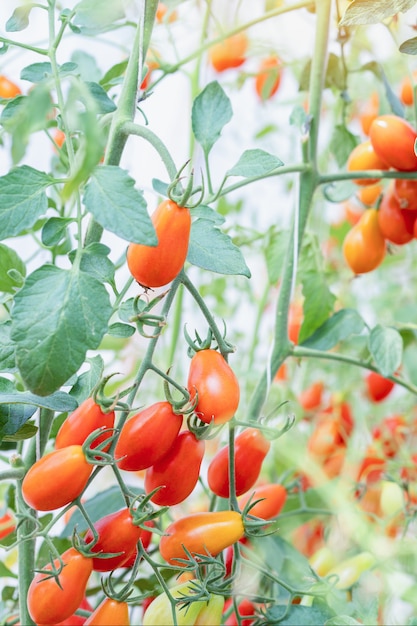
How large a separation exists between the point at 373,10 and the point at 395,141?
13 cm

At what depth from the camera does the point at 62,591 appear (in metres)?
0.37

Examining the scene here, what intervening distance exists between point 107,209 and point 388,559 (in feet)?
1.56

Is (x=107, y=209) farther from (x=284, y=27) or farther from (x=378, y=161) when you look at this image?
(x=284, y=27)

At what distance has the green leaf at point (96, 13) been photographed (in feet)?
1.52

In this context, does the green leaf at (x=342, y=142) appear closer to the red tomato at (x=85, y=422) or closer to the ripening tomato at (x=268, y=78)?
the ripening tomato at (x=268, y=78)

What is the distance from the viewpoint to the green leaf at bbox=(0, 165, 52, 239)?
0.34m

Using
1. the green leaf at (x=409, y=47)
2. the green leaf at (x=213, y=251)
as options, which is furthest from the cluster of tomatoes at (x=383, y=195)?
the green leaf at (x=213, y=251)

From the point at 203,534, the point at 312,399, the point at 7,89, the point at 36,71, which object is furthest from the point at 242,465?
the point at 312,399

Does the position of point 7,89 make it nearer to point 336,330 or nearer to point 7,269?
point 7,269

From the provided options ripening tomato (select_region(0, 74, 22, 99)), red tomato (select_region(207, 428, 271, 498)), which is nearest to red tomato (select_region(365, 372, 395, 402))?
red tomato (select_region(207, 428, 271, 498))

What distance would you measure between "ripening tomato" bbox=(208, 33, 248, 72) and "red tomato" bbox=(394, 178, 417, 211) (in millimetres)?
333

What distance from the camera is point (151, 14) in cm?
41

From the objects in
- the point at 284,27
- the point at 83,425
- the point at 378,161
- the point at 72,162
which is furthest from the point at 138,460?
the point at 284,27

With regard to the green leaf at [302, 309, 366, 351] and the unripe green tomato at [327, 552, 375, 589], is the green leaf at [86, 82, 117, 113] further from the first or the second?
the unripe green tomato at [327, 552, 375, 589]
